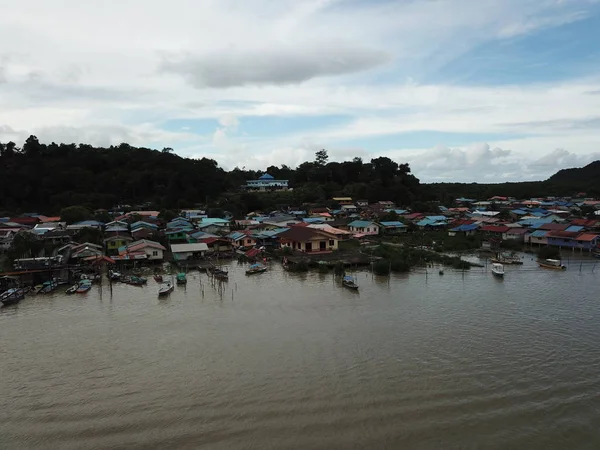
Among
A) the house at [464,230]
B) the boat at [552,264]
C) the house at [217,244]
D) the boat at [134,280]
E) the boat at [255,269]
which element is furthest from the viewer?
the house at [464,230]

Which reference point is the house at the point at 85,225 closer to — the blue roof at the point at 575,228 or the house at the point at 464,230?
the house at the point at 464,230

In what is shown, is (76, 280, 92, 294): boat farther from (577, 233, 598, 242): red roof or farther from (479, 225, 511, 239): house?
(577, 233, 598, 242): red roof

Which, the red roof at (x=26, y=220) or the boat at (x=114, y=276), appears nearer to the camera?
the boat at (x=114, y=276)

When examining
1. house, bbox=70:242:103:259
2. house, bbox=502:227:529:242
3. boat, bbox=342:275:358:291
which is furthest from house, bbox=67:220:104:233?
house, bbox=502:227:529:242

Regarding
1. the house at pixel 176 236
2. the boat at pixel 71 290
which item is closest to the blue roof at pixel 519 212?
the house at pixel 176 236

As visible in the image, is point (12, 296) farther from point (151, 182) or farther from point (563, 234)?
point (151, 182)

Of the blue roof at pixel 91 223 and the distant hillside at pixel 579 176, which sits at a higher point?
the distant hillside at pixel 579 176

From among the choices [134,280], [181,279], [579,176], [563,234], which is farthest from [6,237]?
[579,176]
